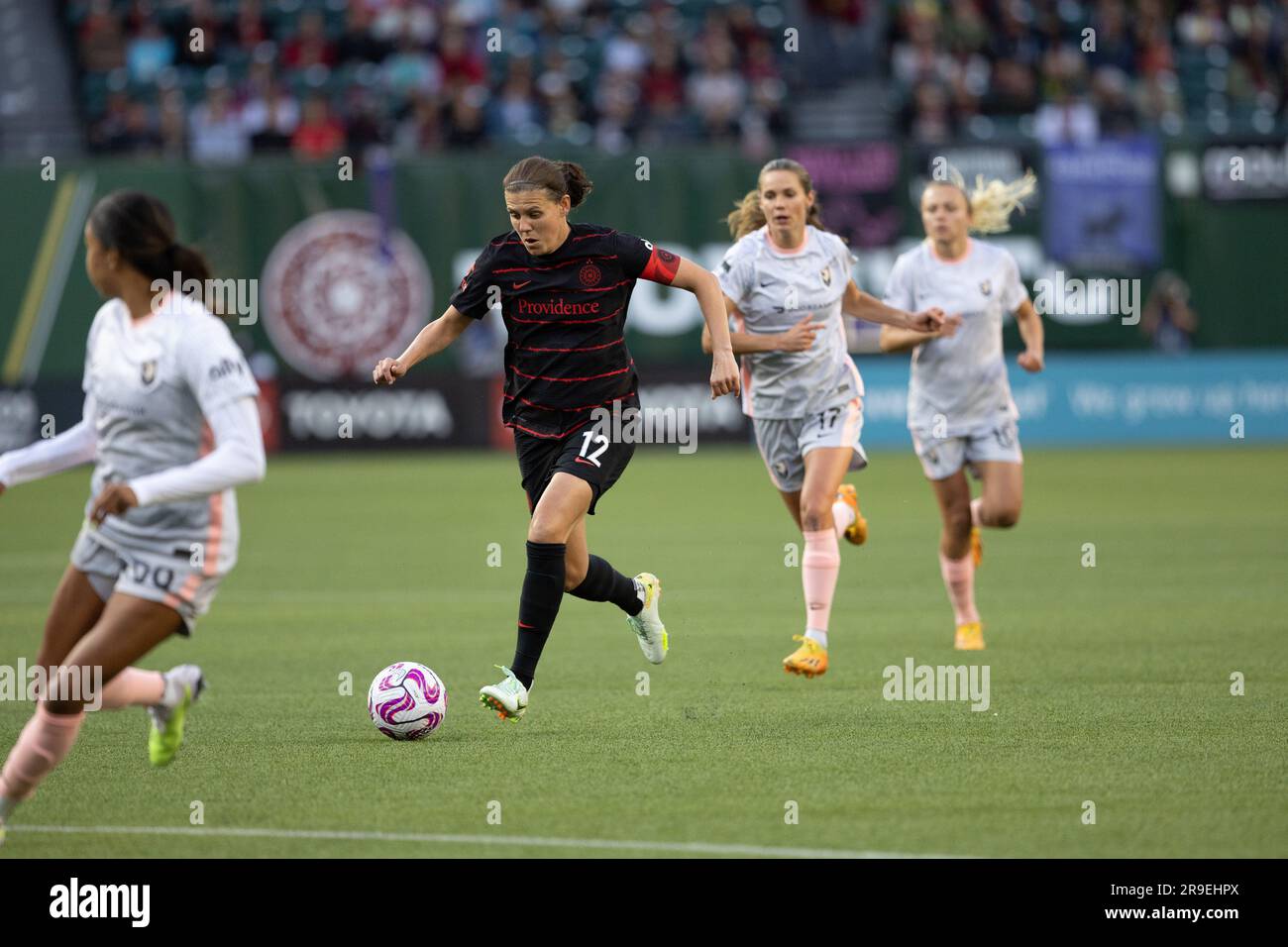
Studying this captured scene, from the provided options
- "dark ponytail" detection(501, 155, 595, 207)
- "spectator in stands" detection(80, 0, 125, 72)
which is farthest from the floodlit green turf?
"spectator in stands" detection(80, 0, 125, 72)

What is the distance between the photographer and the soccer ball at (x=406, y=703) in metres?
7.81

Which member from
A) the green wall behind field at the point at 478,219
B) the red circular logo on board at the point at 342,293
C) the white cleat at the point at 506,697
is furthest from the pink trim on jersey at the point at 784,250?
the red circular logo on board at the point at 342,293

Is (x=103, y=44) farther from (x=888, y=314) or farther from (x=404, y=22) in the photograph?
(x=888, y=314)

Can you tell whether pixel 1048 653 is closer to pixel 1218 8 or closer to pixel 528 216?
pixel 528 216

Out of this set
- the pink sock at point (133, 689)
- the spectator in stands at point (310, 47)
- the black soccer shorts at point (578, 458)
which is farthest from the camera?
the spectator in stands at point (310, 47)

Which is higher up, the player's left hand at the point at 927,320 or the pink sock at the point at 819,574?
the player's left hand at the point at 927,320

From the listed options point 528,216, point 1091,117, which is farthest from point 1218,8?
point 528,216

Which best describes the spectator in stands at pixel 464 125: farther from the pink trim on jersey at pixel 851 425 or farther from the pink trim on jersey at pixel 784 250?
the pink trim on jersey at pixel 851 425

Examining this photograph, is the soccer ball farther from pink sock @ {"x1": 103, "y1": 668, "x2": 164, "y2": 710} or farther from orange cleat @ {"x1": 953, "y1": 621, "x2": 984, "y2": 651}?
orange cleat @ {"x1": 953, "y1": 621, "x2": 984, "y2": 651}

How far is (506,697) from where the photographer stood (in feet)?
25.5

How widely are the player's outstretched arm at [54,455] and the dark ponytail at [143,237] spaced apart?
0.48 meters

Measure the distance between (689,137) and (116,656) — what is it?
862 inches

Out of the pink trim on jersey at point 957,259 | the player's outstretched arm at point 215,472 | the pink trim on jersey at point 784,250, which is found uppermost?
the pink trim on jersey at point 957,259

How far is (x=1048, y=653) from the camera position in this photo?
33.4 ft
